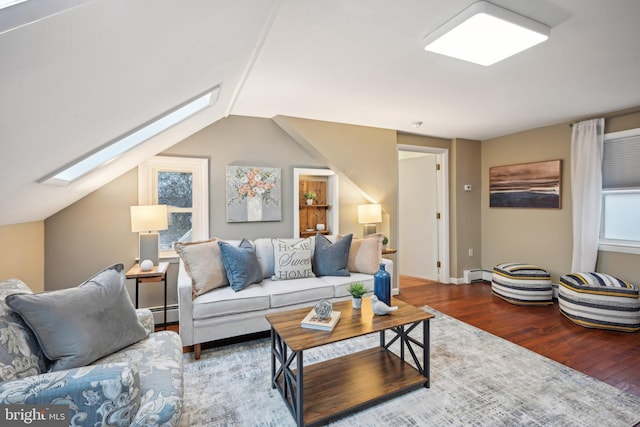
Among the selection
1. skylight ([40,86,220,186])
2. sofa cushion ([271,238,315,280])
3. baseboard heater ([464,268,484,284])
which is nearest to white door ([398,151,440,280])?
baseboard heater ([464,268,484,284])

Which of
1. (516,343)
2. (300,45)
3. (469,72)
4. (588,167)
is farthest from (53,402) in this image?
(588,167)

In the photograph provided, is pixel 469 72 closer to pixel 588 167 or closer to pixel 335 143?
pixel 335 143

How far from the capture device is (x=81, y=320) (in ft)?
4.71

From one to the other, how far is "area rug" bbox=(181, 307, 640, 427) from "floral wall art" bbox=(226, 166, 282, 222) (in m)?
1.58

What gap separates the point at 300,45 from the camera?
1.94m

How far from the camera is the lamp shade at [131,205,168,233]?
111 inches

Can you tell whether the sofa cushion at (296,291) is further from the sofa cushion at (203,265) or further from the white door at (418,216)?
the white door at (418,216)

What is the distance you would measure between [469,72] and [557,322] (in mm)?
2849

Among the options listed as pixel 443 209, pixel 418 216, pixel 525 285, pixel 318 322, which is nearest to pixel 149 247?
pixel 318 322

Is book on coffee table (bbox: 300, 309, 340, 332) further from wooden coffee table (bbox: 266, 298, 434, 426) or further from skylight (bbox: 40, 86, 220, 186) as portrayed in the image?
skylight (bbox: 40, 86, 220, 186)

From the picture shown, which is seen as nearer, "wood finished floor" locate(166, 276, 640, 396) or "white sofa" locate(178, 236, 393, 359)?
"wood finished floor" locate(166, 276, 640, 396)

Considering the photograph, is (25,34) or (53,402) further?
(53,402)

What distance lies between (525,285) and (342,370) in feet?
9.73

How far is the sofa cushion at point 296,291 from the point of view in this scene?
274 cm
